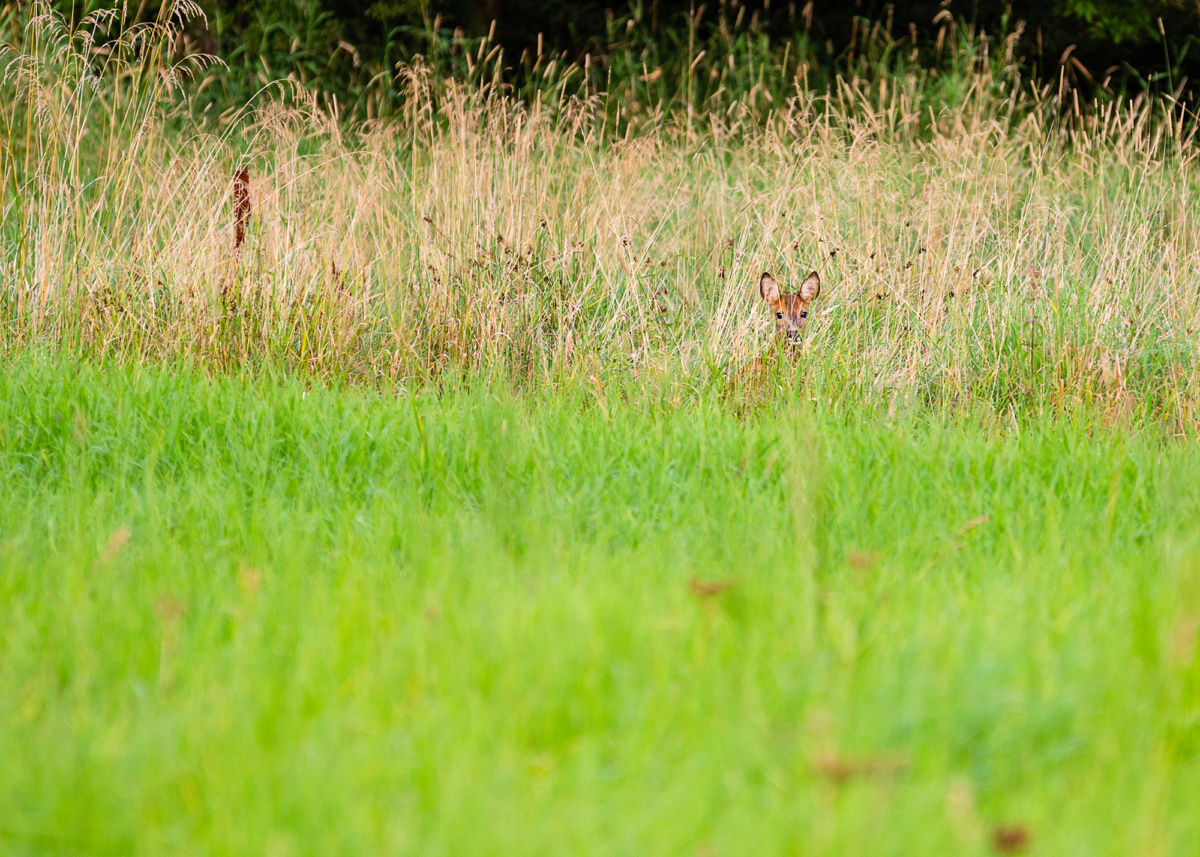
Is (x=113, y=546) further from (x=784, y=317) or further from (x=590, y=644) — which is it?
(x=784, y=317)

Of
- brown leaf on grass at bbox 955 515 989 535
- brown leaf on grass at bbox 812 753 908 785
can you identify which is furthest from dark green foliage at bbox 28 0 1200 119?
brown leaf on grass at bbox 812 753 908 785

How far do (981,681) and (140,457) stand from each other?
8.84 ft

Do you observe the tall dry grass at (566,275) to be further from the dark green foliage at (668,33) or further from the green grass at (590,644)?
the dark green foliage at (668,33)

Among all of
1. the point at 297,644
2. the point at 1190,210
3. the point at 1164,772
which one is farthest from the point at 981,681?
the point at 1190,210

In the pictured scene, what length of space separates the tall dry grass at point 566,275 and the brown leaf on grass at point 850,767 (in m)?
2.79

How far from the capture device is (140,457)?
3.45 meters

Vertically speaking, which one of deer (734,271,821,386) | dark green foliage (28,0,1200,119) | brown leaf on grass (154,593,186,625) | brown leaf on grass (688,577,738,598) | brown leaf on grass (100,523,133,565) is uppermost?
dark green foliage (28,0,1200,119)

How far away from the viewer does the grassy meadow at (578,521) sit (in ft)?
5.58

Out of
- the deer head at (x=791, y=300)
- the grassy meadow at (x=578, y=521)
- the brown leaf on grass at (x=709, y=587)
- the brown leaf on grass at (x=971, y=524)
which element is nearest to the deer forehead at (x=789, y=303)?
the deer head at (x=791, y=300)

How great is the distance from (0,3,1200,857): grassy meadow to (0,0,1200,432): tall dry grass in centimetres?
3

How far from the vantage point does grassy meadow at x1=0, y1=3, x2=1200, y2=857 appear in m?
1.70

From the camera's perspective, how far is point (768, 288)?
5.14 m

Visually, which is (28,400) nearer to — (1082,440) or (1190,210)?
(1082,440)

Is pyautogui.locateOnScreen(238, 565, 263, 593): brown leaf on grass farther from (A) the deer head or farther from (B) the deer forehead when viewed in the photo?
(B) the deer forehead
